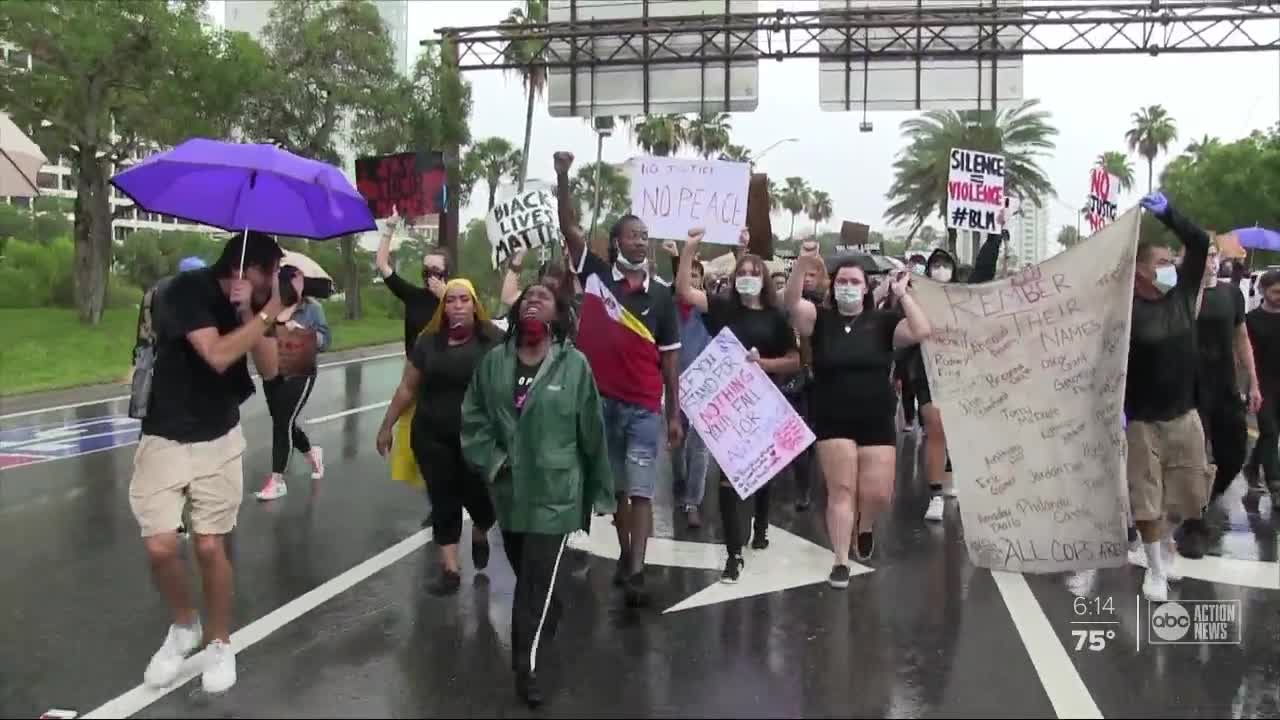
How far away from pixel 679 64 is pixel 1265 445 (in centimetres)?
1245

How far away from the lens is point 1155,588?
5730 mm

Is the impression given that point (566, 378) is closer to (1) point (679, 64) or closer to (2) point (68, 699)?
(2) point (68, 699)

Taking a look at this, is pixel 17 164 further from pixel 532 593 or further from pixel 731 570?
pixel 731 570

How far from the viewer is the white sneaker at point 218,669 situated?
4.48 meters

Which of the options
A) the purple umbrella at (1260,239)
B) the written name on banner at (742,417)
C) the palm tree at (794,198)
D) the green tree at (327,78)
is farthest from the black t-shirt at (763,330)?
the palm tree at (794,198)

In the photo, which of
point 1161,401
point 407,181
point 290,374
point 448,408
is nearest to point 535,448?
point 448,408

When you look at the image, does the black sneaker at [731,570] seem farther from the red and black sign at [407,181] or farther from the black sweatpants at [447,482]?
the red and black sign at [407,181]

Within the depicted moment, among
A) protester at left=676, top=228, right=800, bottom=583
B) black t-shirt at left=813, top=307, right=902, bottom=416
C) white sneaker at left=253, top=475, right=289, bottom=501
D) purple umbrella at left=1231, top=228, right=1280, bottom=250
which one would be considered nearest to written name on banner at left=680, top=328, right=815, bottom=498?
protester at left=676, top=228, right=800, bottom=583

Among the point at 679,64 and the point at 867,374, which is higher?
the point at 679,64

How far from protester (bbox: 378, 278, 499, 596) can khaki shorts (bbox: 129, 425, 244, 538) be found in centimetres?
142

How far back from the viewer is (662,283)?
588 centimetres

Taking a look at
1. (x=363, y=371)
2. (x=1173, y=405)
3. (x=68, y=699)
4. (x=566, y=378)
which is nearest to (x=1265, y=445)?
(x=1173, y=405)

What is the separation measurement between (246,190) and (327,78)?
29.4 meters

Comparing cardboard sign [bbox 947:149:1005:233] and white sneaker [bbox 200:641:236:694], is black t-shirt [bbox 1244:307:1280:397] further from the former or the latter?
white sneaker [bbox 200:641:236:694]
